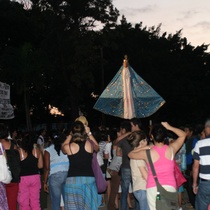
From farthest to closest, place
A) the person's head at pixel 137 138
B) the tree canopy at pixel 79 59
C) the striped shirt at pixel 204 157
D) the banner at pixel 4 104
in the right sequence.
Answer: the tree canopy at pixel 79 59 < the banner at pixel 4 104 < the person's head at pixel 137 138 < the striped shirt at pixel 204 157

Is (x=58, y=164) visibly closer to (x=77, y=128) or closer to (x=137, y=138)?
(x=77, y=128)

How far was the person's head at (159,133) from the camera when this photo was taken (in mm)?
6156

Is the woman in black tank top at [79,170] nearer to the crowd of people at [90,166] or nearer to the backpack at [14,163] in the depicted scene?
the crowd of people at [90,166]

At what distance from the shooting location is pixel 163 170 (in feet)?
20.0

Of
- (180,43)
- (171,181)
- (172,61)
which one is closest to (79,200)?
(171,181)

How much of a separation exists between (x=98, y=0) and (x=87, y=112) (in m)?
11.5

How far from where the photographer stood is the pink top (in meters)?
6.09

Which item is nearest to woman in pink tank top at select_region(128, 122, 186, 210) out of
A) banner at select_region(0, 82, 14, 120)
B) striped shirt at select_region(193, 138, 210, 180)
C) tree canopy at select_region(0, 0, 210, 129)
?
striped shirt at select_region(193, 138, 210, 180)

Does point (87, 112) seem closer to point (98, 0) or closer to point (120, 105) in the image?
point (98, 0)

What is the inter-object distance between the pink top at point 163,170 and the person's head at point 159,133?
97mm

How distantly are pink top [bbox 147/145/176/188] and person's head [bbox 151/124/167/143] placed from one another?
0.32 ft

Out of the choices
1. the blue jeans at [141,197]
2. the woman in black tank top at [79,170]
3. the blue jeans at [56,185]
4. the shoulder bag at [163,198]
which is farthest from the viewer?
the blue jeans at [56,185]

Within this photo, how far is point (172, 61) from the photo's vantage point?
152ft

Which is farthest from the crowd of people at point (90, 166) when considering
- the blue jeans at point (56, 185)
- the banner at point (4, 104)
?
the banner at point (4, 104)
